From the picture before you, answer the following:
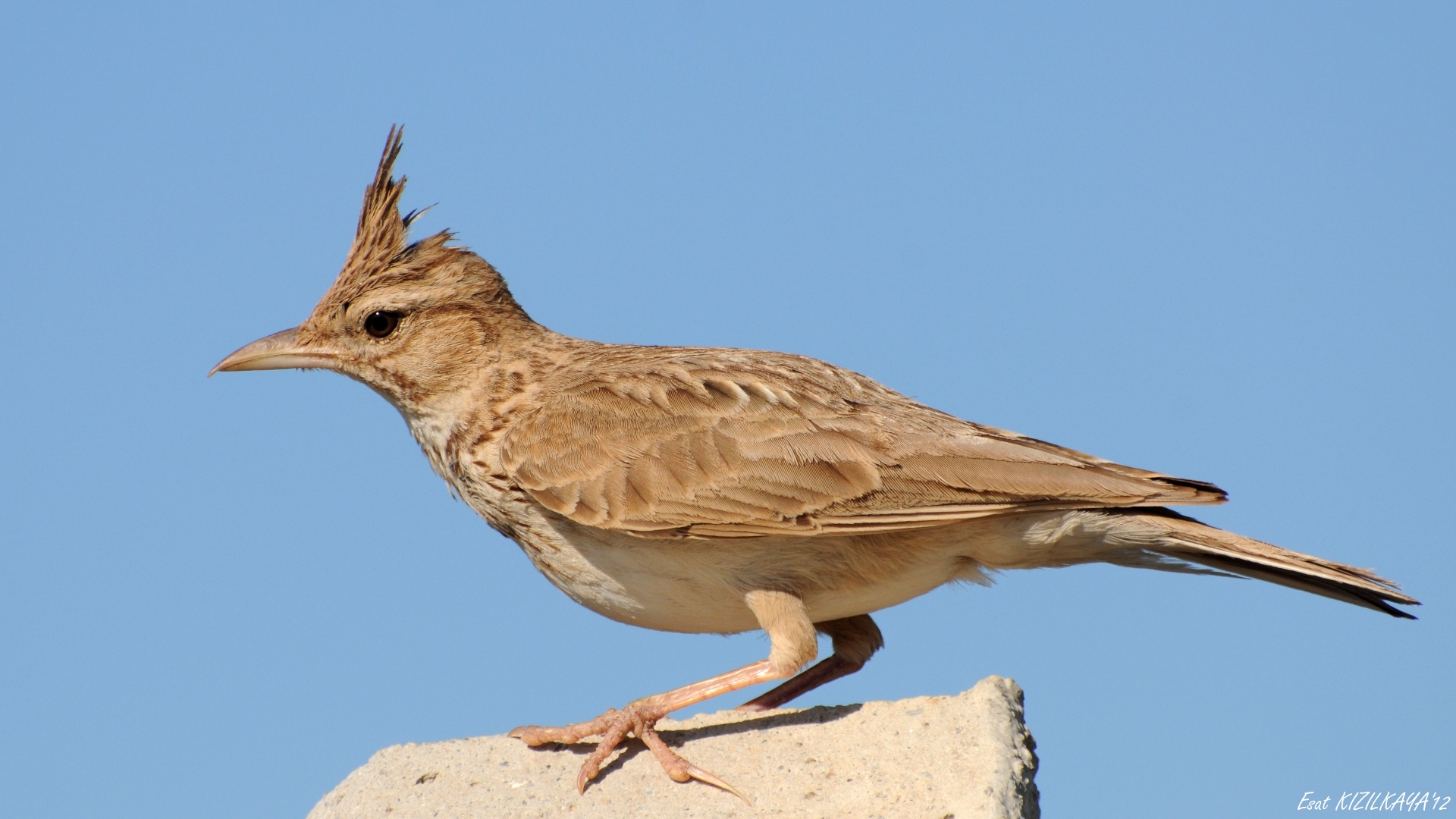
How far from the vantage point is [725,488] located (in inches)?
280

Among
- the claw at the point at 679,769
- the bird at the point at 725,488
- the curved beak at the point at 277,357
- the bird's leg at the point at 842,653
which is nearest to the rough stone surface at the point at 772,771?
the claw at the point at 679,769

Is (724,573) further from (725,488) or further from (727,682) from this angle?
(727,682)

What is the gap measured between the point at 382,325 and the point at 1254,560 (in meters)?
5.32

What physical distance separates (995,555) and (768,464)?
141 cm

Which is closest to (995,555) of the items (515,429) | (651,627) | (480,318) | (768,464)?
(768,464)

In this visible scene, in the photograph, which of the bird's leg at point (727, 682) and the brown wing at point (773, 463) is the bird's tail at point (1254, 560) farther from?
the bird's leg at point (727, 682)

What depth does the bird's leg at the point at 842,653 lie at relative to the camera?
8047mm

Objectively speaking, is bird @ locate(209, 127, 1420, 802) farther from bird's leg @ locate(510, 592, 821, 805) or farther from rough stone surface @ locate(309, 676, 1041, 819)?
rough stone surface @ locate(309, 676, 1041, 819)

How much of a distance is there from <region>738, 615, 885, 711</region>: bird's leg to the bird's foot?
1.10 m

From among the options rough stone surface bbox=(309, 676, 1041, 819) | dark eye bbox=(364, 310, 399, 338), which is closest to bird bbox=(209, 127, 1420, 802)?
dark eye bbox=(364, 310, 399, 338)

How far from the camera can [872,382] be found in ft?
27.0

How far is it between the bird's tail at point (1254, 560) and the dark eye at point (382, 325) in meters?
4.47

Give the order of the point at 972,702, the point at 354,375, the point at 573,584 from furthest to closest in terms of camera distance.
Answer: the point at 354,375 < the point at 573,584 < the point at 972,702

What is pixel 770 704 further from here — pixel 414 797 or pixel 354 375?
pixel 354 375
